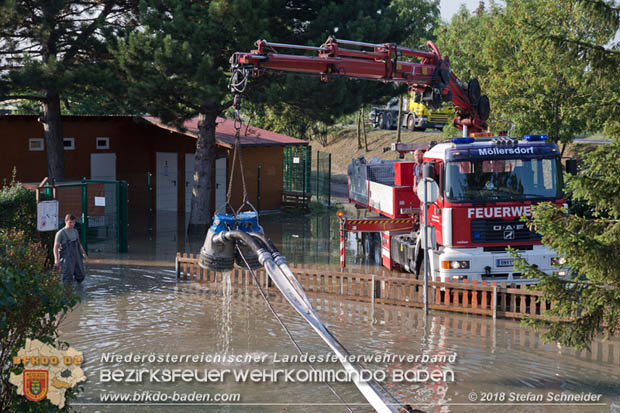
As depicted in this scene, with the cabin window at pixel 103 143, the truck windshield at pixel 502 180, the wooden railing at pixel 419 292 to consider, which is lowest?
the wooden railing at pixel 419 292

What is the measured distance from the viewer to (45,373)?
7.10 metres

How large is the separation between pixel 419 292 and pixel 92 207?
35.9ft

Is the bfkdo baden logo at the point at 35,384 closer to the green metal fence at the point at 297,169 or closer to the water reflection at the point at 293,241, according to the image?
the water reflection at the point at 293,241

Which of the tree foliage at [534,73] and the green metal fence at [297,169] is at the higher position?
the tree foliage at [534,73]

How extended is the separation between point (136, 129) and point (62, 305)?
78.8 ft

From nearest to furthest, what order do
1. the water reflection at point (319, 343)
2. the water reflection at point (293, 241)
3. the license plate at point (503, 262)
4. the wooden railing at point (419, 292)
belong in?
1. the water reflection at point (319, 343)
2. the wooden railing at point (419, 292)
3. the license plate at point (503, 262)
4. the water reflection at point (293, 241)

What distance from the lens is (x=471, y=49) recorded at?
109ft

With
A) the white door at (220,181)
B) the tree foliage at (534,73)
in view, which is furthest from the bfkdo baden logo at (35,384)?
the white door at (220,181)

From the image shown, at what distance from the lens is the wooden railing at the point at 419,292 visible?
14.0m

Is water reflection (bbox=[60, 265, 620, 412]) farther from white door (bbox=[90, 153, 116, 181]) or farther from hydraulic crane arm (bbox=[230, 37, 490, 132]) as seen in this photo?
white door (bbox=[90, 153, 116, 181])

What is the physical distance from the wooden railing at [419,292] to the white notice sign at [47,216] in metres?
3.28

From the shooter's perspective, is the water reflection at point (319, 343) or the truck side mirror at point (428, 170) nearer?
the water reflection at point (319, 343)

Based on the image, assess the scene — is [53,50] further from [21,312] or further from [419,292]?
[21,312]

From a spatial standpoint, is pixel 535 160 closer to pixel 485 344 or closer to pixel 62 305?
pixel 485 344
